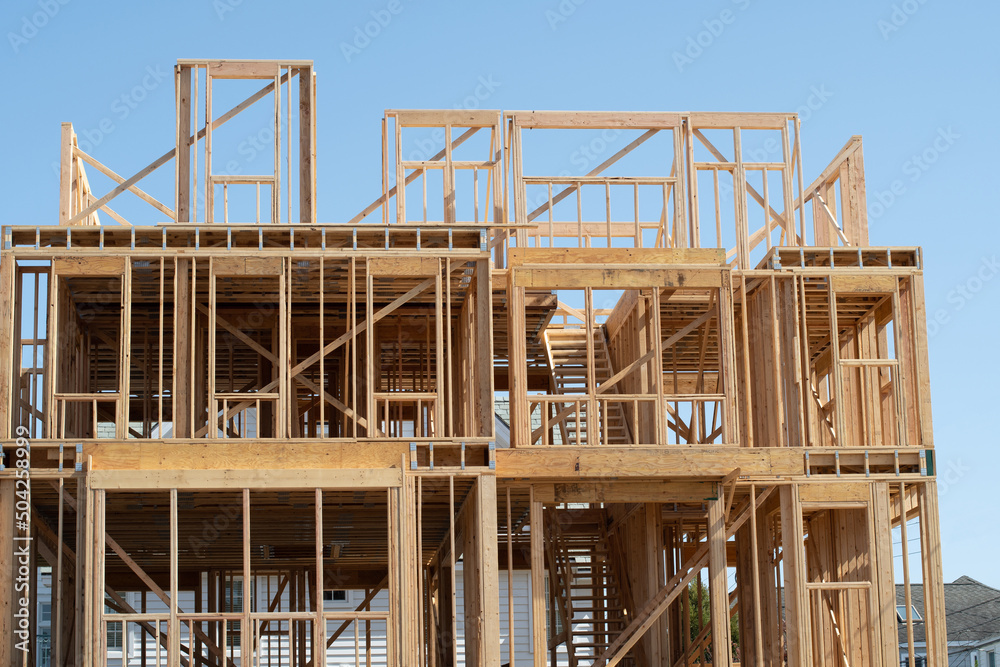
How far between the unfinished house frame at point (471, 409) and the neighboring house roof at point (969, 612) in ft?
98.6

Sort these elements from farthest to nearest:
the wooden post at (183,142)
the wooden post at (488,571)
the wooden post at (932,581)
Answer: the wooden post at (183,142) → the wooden post at (932,581) → the wooden post at (488,571)

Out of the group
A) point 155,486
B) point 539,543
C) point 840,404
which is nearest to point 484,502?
point 539,543

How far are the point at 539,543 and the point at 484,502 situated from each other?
140 cm

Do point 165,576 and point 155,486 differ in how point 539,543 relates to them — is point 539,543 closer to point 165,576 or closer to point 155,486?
point 155,486

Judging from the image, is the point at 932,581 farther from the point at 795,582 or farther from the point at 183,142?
the point at 183,142

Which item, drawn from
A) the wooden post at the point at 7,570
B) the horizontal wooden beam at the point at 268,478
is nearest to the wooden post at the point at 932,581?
the horizontal wooden beam at the point at 268,478

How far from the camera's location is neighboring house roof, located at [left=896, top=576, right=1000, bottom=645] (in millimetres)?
54969

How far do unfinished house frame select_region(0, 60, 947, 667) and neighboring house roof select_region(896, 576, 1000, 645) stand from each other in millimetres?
30053

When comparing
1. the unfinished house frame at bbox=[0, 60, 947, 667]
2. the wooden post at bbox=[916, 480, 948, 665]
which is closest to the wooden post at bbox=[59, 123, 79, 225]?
the unfinished house frame at bbox=[0, 60, 947, 667]

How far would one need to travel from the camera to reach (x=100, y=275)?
22.1 metres

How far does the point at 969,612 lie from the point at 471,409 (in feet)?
138

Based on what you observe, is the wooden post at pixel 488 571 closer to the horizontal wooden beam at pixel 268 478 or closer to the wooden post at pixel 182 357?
the horizontal wooden beam at pixel 268 478

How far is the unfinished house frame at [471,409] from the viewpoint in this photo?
20.8 m

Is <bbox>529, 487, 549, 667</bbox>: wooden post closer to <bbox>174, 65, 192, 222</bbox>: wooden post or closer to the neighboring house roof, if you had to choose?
<bbox>174, 65, 192, 222</bbox>: wooden post
